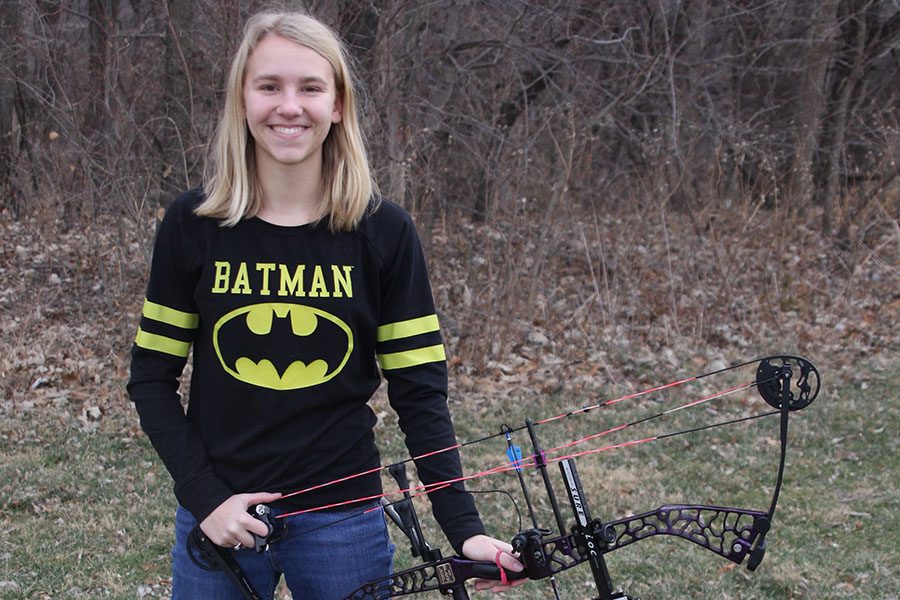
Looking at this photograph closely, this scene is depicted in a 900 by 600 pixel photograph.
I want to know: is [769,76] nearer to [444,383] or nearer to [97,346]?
[97,346]

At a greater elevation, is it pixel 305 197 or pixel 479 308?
pixel 305 197

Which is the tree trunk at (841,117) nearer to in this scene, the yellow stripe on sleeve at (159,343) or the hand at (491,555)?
the hand at (491,555)

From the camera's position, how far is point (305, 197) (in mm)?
2357

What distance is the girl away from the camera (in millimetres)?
2244

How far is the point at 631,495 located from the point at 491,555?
412 centimetres

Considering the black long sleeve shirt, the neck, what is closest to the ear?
the neck

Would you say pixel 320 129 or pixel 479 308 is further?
pixel 479 308

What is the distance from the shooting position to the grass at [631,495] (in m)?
4.88

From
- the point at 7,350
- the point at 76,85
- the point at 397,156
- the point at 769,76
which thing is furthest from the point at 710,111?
the point at 7,350

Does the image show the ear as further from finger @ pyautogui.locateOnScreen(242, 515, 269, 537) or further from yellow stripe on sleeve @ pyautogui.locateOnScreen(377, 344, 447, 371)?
finger @ pyautogui.locateOnScreen(242, 515, 269, 537)

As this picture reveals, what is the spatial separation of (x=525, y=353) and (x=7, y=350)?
4.33m

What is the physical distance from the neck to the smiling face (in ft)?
0.08

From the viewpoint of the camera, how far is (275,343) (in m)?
2.24

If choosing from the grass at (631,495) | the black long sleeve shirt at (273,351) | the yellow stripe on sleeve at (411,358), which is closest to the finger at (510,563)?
the black long sleeve shirt at (273,351)
